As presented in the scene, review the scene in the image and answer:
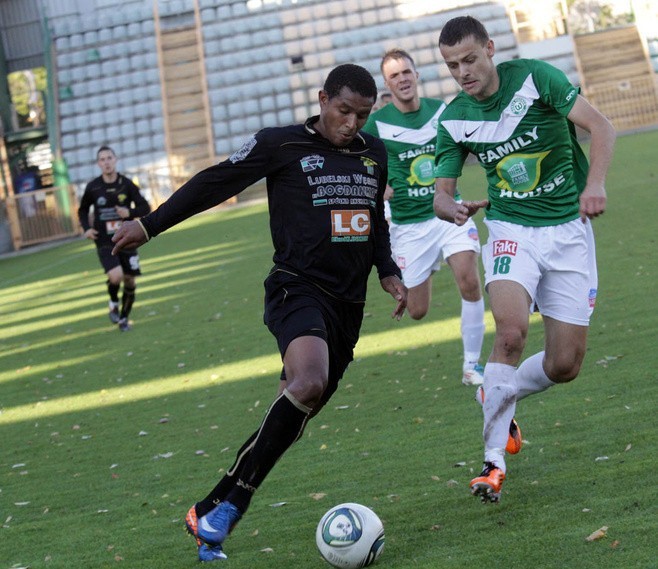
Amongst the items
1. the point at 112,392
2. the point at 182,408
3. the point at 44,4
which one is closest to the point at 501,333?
the point at 182,408

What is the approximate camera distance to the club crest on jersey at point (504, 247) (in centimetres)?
569

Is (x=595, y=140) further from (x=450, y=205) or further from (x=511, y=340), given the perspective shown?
(x=511, y=340)

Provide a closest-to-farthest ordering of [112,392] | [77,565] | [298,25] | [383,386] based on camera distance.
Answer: [77,565]
[383,386]
[112,392]
[298,25]

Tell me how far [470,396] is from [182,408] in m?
2.54

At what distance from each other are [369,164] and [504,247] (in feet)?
2.73

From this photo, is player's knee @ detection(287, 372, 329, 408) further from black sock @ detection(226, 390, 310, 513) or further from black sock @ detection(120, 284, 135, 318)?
black sock @ detection(120, 284, 135, 318)

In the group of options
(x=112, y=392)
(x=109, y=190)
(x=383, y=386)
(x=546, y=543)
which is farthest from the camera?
(x=109, y=190)

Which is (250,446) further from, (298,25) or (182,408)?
(298,25)

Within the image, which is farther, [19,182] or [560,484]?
[19,182]

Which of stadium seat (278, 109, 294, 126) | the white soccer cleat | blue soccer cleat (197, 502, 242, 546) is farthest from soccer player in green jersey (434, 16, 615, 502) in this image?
stadium seat (278, 109, 294, 126)

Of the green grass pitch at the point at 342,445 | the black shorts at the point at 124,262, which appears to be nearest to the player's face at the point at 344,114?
the green grass pitch at the point at 342,445

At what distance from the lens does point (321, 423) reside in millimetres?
7824

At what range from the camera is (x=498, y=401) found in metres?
5.44

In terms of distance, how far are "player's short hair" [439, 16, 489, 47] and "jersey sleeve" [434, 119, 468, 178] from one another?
49cm
